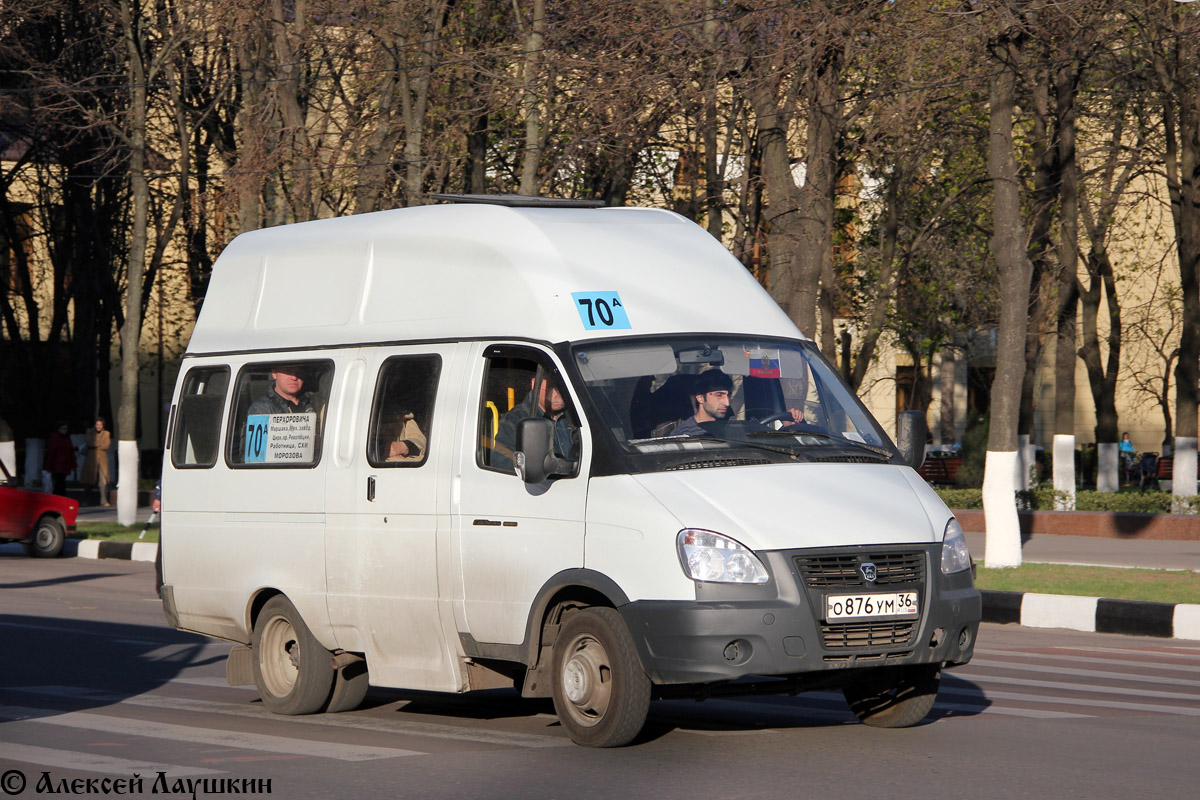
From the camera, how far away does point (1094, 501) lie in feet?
83.6

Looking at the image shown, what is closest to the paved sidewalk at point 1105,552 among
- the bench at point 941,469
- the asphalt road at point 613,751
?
the asphalt road at point 613,751

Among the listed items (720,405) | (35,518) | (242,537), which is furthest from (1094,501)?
(720,405)

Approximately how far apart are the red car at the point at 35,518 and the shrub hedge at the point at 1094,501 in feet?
43.4

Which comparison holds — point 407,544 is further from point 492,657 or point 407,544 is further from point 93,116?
point 93,116

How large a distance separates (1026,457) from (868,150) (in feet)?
22.9

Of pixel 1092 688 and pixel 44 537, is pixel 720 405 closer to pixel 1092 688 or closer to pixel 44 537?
pixel 1092 688

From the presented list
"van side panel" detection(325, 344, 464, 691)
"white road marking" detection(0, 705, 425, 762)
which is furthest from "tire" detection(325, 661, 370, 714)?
"white road marking" detection(0, 705, 425, 762)

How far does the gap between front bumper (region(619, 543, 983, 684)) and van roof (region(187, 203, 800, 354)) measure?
5.03 feet

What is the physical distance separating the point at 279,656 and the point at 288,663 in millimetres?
88

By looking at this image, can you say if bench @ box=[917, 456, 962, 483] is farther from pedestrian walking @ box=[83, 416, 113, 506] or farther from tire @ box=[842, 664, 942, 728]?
tire @ box=[842, 664, 942, 728]

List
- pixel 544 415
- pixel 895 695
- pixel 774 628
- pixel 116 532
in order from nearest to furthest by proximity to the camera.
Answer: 1. pixel 774 628
2. pixel 544 415
3. pixel 895 695
4. pixel 116 532

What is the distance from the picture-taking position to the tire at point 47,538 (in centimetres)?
2248

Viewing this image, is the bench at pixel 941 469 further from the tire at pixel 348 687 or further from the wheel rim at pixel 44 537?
the tire at pixel 348 687

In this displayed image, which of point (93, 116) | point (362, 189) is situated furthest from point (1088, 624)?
point (93, 116)
